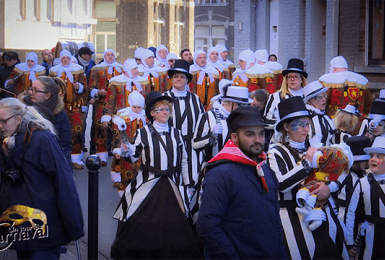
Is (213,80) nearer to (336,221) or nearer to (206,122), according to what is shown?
(206,122)

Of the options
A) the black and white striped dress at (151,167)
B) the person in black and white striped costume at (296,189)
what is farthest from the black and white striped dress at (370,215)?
the black and white striped dress at (151,167)

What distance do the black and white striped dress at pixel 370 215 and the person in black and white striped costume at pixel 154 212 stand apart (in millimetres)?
1871

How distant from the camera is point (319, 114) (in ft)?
24.4

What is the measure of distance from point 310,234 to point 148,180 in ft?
7.75

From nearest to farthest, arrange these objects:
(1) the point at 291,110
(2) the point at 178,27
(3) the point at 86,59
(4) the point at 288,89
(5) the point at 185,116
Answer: (1) the point at 291,110
(4) the point at 288,89
(5) the point at 185,116
(3) the point at 86,59
(2) the point at 178,27

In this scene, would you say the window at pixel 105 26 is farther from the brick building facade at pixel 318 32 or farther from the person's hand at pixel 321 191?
the person's hand at pixel 321 191

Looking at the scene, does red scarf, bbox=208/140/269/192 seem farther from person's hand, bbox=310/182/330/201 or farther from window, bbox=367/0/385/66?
window, bbox=367/0/385/66

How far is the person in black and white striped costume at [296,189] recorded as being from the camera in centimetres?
557

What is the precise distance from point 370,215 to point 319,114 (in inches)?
65.5

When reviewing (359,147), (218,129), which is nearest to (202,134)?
(218,129)

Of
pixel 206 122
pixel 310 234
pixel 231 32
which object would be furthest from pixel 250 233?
pixel 231 32

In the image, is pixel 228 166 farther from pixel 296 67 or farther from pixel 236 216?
pixel 296 67

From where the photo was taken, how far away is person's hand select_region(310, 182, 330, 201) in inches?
218

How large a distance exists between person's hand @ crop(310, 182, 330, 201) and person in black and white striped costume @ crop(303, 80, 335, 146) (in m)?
1.61
